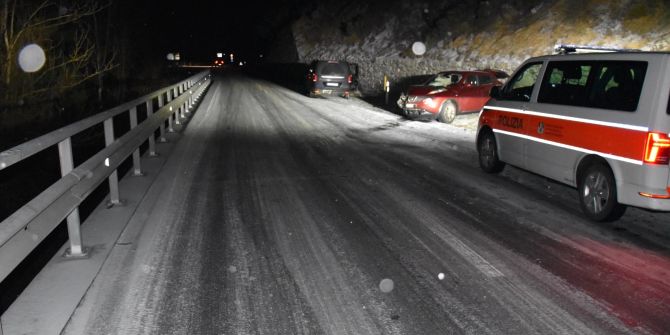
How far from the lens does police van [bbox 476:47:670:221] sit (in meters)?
5.70

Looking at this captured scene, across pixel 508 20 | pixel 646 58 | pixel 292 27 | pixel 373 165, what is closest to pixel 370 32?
pixel 508 20

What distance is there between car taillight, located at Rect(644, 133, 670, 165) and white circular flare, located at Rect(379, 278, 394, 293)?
3.37 metres

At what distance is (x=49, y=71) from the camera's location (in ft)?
62.7

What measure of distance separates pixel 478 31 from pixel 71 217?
27746mm

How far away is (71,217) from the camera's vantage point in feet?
15.8

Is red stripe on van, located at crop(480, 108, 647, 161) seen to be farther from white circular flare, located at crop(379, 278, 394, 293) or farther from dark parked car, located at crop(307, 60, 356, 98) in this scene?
dark parked car, located at crop(307, 60, 356, 98)

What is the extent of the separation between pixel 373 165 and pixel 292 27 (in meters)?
54.7

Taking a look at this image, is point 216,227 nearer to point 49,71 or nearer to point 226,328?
point 226,328

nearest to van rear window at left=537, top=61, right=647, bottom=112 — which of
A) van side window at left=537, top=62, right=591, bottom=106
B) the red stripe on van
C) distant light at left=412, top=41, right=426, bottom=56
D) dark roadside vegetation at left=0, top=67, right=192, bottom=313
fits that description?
van side window at left=537, top=62, right=591, bottom=106

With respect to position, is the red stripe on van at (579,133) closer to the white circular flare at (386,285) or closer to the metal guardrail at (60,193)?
the white circular flare at (386,285)

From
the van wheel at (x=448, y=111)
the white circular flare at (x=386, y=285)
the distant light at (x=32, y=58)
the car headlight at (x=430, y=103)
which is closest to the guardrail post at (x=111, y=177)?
the white circular flare at (x=386, y=285)

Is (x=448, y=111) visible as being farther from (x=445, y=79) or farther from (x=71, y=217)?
(x=71, y=217)

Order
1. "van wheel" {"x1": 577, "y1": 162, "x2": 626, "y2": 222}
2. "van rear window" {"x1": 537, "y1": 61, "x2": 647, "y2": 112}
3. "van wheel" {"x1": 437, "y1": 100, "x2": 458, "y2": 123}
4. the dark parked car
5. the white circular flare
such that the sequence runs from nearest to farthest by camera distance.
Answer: the white circular flare → "van rear window" {"x1": 537, "y1": 61, "x2": 647, "y2": 112} → "van wheel" {"x1": 577, "y1": 162, "x2": 626, "y2": 222} → "van wheel" {"x1": 437, "y1": 100, "x2": 458, "y2": 123} → the dark parked car

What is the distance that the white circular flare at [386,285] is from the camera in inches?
173
